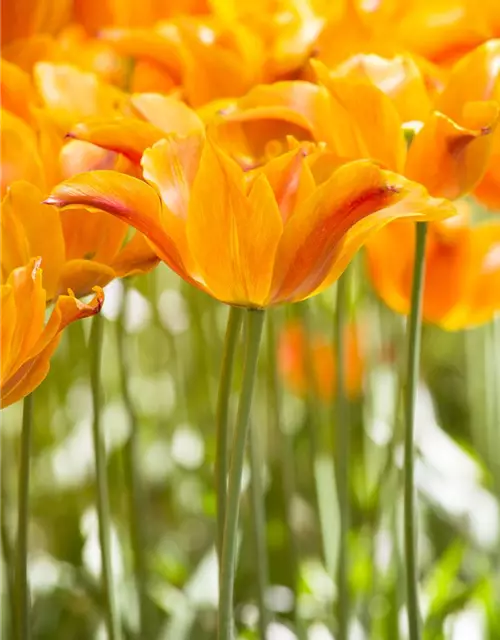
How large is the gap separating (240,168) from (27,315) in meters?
0.07

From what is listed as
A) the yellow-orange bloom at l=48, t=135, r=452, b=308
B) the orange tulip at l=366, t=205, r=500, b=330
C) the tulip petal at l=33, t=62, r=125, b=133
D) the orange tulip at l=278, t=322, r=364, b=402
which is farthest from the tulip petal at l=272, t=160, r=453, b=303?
the orange tulip at l=278, t=322, r=364, b=402

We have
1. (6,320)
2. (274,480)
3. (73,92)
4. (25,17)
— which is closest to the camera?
(6,320)

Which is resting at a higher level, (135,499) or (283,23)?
(283,23)

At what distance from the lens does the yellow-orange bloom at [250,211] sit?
27 centimetres

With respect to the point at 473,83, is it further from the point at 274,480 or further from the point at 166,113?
the point at 274,480

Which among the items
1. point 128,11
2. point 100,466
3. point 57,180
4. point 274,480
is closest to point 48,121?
point 57,180

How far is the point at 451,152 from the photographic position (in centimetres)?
31

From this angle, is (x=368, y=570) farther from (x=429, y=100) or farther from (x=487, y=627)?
(x=429, y=100)

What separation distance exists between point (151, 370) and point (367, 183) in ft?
2.47

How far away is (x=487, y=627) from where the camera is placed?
561 millimetres

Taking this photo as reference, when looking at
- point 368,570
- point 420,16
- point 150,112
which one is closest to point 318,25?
point 420,16

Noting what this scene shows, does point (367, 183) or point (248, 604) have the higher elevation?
point (367, 183)

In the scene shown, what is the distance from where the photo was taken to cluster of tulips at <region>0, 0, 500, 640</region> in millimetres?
270

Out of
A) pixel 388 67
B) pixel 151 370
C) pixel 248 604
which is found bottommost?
pixel 248 604
